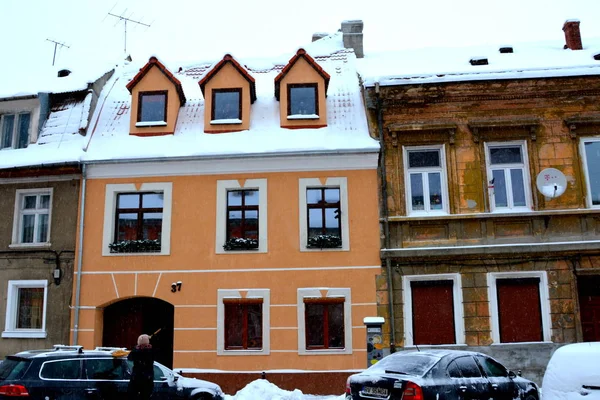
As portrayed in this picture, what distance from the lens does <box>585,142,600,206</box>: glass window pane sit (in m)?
15.2

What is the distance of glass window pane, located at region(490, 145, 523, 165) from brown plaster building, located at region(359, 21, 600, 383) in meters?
0.03

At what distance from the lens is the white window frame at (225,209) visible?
50.4 ft

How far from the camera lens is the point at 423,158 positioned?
15805 millimetres

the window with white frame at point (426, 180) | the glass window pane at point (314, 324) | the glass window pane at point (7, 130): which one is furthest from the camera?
the glass window pane at point (7, 130)

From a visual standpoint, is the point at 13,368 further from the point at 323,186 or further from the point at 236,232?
the point at 323,186

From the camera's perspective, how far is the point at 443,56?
61.1 ft

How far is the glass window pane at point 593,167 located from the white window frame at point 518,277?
267cm

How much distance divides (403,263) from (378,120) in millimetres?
4164

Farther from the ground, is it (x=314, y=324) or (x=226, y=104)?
(x=226, y=104)

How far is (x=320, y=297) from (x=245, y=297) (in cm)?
205

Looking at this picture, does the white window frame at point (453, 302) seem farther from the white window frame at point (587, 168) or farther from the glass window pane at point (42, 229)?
the glass window pane at point (42, 229)

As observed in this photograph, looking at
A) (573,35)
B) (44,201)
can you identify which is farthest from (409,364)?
(573,35)

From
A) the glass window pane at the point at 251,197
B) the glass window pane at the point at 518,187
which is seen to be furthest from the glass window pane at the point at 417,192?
the glass window pane at the point at 251,197

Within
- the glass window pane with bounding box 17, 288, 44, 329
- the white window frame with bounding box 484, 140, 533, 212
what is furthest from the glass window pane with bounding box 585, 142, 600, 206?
the glass window pane with bounding box 17, 288, 44, 329
